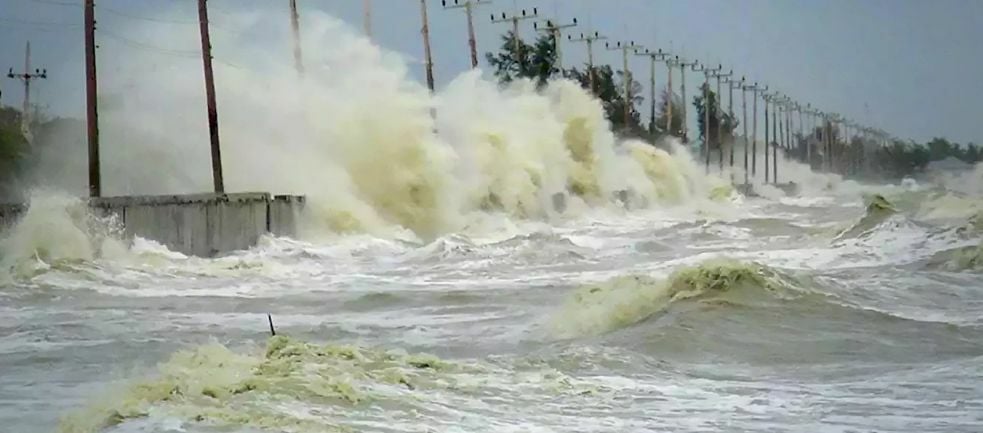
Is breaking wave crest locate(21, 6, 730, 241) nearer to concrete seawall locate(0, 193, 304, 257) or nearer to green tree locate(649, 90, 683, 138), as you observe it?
concrete seawall locate(0, 193, 304, 257)

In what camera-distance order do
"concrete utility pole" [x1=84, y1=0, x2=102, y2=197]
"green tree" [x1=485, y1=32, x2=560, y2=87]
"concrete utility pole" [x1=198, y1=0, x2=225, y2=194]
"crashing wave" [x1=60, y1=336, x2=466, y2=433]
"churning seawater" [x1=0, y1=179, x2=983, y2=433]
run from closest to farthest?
"crashing wave" [x1=60, y1=336, x2=466, y2=433]
"churning seawater" [x1=0, y1=179, x2=983, y2=433]
"concrete utility pole" [x1=84, y1=0, x2=102, y2=197]
"concrete utility pole" [x1=198, y1=0, x2=225, y2=194]
"green tree" [x1=485, y1=32, x2=560, y2=87]

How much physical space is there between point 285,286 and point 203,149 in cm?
1690

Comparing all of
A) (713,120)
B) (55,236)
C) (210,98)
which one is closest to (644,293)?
(55,236)

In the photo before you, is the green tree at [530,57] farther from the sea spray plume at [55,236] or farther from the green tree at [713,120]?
the sea spray plume at [55,236]

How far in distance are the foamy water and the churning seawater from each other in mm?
39

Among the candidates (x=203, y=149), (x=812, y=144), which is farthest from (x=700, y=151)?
(x=203, y=149)

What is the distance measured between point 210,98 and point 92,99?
386cm

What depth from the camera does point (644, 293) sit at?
14.8 meters

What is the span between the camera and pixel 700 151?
90750mm

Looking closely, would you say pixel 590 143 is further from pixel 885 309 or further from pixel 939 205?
pixel 885 309

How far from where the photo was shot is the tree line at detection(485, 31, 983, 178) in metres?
63.1

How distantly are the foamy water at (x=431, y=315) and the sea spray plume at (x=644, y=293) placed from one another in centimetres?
5

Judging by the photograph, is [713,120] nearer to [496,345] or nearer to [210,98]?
[210,98]

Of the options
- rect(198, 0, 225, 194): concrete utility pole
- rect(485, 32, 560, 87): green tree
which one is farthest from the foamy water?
rect(485, 32, 560, 87): green tree
